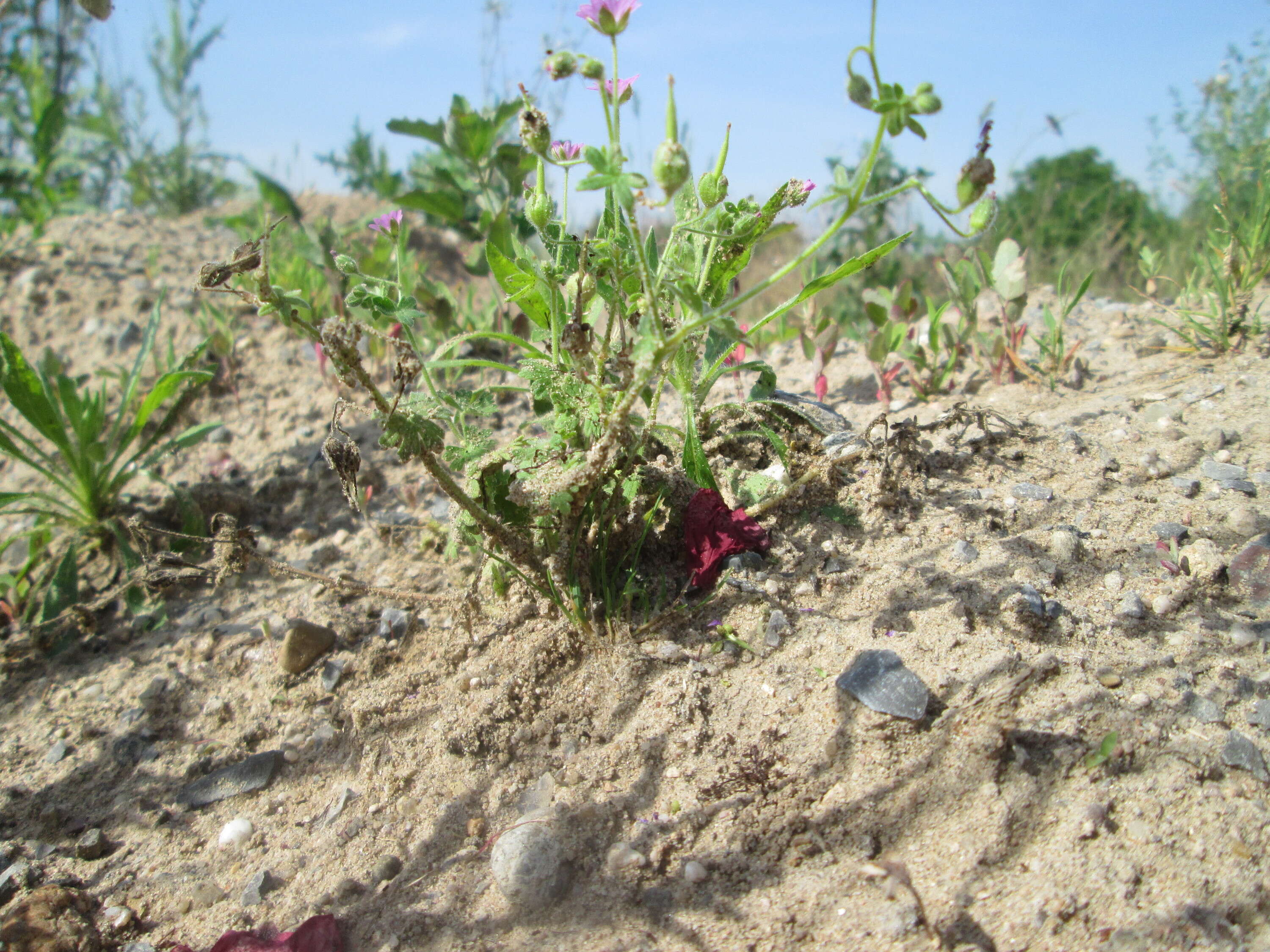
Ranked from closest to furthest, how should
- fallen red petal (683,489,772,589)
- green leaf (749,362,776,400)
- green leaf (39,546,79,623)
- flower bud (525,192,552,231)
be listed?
flower bud (525,192,552,231), fallen red petal (683,489,772,589), green leaf (749,362,776,400), green leaf (39,546,79,623)

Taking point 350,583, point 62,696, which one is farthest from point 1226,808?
point 62,696

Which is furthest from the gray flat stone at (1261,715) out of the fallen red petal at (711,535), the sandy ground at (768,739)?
→ the fallen red petal at (711,535)

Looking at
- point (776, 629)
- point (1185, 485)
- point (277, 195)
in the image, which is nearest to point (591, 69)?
point (776, 629)

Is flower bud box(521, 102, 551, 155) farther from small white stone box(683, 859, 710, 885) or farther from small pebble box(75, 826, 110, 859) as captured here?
small pebble box(75, 826, 110, 859)

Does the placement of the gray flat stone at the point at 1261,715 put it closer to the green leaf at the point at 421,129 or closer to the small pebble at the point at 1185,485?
the small pebble at the point at 1185,485

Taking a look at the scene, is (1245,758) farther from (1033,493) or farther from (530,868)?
(530,868)

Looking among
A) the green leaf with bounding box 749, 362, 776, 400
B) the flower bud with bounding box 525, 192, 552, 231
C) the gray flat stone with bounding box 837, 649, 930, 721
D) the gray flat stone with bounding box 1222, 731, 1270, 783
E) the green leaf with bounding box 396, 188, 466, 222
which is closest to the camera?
the gray flat stone with bounding box 1222, 731, 1270, 783

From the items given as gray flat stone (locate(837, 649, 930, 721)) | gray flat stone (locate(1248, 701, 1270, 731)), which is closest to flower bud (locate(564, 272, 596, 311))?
gray flat stone (locate(837, 649, 930, 721))
